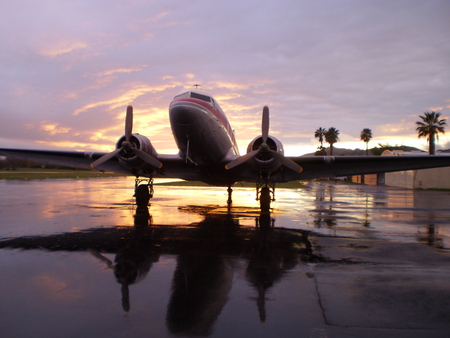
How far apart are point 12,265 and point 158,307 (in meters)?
3.47

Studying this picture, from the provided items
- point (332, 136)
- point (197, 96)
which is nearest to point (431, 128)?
point (332, 136)

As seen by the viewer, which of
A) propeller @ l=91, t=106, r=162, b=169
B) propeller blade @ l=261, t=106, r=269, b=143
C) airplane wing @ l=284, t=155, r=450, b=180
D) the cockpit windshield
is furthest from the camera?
airplane wing @ l=284, t=155, r=450, b=180

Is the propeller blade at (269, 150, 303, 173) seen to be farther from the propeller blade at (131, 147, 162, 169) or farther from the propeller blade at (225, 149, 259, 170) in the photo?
the propeller blade at (131, 147, 162, 169)

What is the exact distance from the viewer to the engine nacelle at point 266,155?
41.8 feet

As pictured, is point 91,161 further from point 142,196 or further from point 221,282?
point 221,282

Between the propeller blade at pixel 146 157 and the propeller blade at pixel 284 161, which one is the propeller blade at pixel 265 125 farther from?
the propeller blade at pixel 146 157

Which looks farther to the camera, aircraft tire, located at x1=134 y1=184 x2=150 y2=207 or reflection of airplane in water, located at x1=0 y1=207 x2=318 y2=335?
aircraft tire, located at x1=134 y1=184 x2=150 y2=207

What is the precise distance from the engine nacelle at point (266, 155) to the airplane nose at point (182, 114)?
9.33ft

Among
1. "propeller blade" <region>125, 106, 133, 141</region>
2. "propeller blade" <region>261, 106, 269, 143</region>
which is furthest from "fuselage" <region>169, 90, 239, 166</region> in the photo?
"propeller blade" <region>125, 106, 133, 141</region>

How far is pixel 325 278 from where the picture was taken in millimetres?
5270

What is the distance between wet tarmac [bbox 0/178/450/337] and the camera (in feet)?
12.0

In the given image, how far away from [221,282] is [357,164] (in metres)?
11.9

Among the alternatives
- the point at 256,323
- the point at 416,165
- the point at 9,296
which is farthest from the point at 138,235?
the point at 416,165

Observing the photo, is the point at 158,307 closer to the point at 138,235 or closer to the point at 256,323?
the point at 256,323
